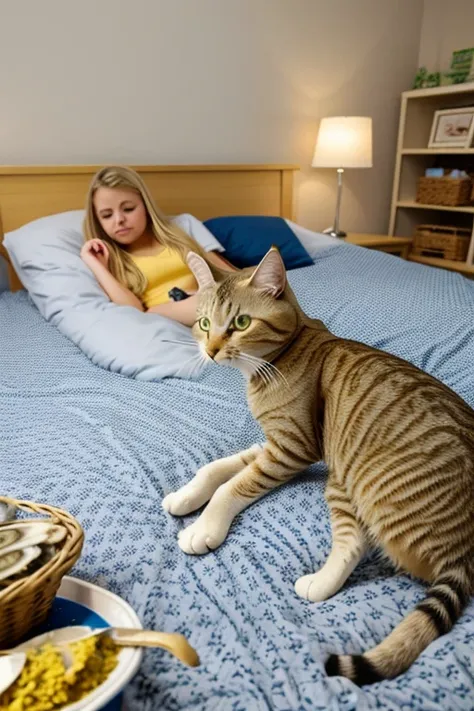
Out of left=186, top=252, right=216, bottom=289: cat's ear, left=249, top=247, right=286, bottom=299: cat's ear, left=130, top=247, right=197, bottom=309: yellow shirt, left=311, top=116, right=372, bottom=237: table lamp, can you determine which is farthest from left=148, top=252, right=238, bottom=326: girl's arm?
left=311, top=116, right=372, bottom=237: table lamp

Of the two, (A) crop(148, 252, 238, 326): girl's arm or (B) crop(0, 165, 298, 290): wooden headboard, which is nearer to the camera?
(A) crop(148, 252, 238, 326): girl's arm

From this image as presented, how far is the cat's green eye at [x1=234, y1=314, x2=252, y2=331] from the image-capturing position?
762 millimetres

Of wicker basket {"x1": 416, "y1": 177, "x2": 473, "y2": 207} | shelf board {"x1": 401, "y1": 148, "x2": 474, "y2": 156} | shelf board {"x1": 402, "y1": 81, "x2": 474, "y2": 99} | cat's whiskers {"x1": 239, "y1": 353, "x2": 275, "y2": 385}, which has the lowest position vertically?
cat's whiskers {"x1": 239, "y1": 353, "x2": 275, "y2": 385}

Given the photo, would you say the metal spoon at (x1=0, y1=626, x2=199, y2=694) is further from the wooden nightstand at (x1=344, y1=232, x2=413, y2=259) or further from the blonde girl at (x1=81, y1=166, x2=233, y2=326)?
the wooden nightstand at (x1=344, y1=232, x2=413, y2=259)

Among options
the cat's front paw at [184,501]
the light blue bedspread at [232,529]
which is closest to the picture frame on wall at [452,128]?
the light blue bedspread at [232,529]

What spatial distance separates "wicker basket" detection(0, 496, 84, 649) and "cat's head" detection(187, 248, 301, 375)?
340 mm

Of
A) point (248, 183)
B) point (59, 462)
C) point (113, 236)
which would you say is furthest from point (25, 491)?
point (248, 183)

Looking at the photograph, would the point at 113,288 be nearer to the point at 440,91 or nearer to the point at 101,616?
the point at 101,616

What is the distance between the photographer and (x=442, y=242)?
2.90 m

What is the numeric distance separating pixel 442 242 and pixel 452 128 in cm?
63

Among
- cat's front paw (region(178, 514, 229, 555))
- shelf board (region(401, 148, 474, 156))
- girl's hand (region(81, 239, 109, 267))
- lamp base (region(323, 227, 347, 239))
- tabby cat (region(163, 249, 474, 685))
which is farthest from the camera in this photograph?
lamp base (region(323, 227, 347, 239))

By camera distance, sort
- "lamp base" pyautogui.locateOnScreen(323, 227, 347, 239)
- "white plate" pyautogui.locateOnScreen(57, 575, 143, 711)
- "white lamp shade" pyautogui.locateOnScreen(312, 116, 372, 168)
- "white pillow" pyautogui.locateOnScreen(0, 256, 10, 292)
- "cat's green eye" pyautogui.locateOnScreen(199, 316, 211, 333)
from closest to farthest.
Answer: "white plate" pyautogui.locateOnScreen(57, 575, 143, 711), "cat's green eye" pyautogui.locateOnScreen(199, 316, 211, 333), "white pillow" pyautogui.locateOnScreen(0, 256, 10, 292), "white lamp shade" pyautogui.locateOnScreen(312, 116, 372, 168), "lamp base" pyautogui.locateOnScreen(323, 227, 347, 239)

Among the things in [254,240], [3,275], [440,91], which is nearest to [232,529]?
[254,240]

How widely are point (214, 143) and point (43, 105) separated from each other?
0.82m
